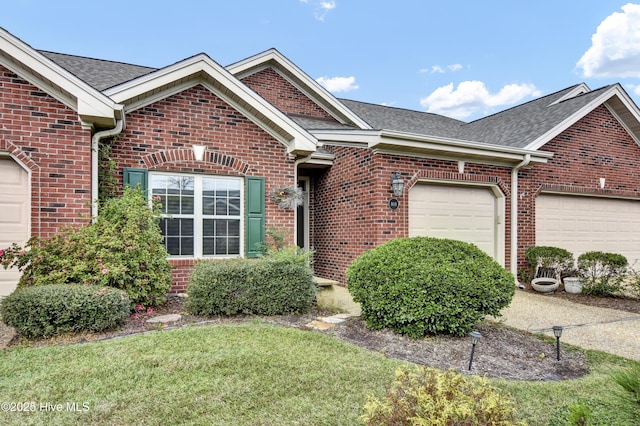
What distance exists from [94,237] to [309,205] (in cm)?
559

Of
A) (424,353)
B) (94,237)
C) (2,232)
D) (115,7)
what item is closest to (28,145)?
(2,232)

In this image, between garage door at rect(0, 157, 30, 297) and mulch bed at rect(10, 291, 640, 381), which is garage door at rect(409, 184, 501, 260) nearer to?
mulch bed at rect(10, 291, 640, 381)

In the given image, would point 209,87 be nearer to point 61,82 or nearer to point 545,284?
point 61,82

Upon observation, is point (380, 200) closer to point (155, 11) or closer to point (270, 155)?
point (270, 155)

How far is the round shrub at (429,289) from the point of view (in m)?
4.74

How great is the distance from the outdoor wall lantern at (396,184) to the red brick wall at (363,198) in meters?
0.10

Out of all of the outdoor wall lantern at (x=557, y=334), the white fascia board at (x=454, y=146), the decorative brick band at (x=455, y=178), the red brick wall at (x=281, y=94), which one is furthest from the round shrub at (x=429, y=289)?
the red brick wall at (x=281, y=94)

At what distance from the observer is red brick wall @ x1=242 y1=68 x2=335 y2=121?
11.4m

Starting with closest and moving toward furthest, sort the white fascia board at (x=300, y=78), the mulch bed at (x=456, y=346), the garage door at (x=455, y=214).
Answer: the mulch bed at (x=456, y=346)
the garage door at (x=455, y=214)
the white fascia board at (x=300, y=78)

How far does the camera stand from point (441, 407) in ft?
6.87

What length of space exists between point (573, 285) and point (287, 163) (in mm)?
6887

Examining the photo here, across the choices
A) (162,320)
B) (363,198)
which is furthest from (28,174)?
(363,198)

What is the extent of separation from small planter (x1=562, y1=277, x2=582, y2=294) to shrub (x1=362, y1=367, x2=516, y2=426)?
801 centimetres

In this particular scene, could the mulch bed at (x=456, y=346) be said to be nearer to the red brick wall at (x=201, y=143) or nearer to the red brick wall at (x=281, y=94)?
the red brick wall at (x=201, y=143)
